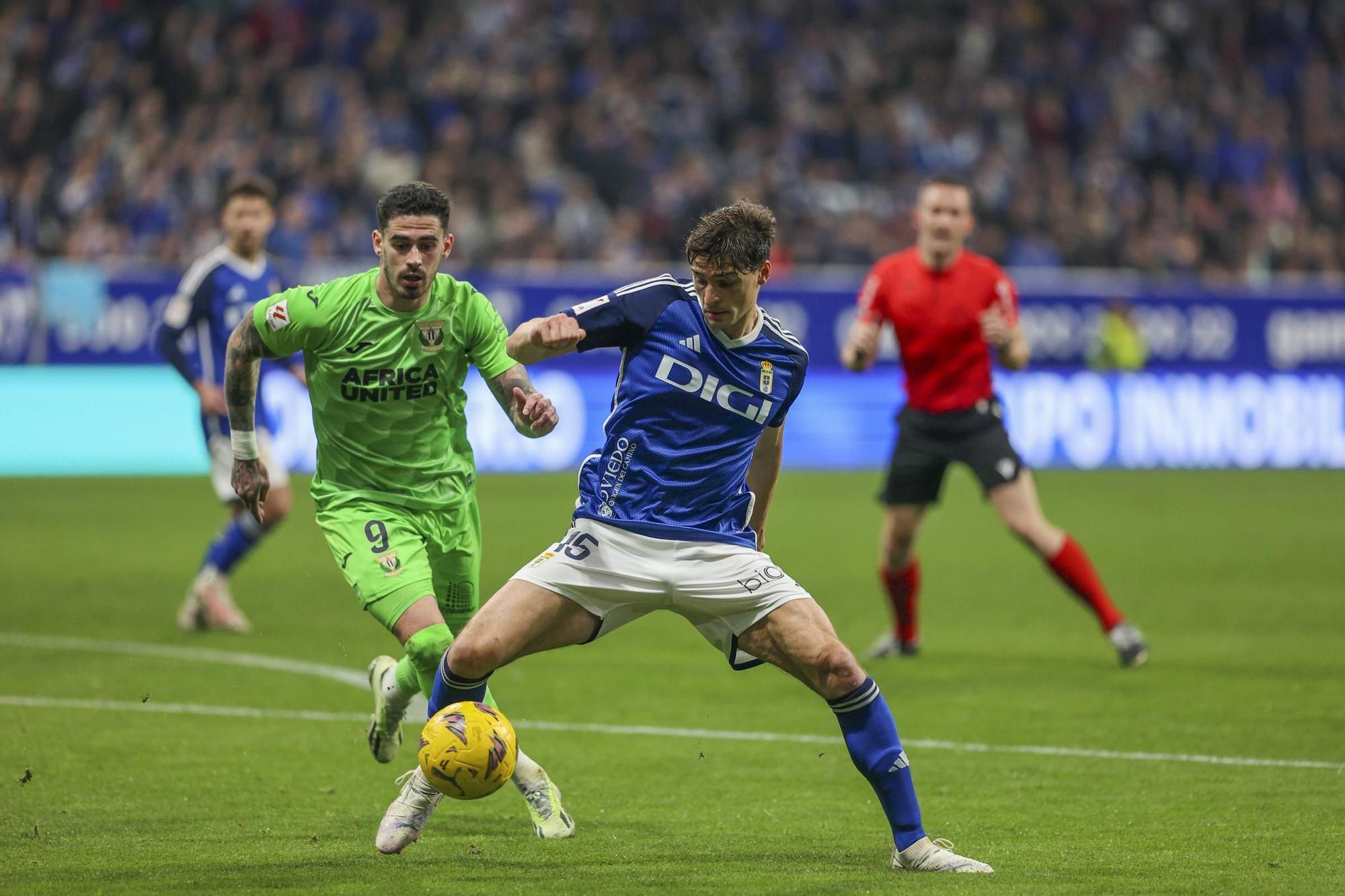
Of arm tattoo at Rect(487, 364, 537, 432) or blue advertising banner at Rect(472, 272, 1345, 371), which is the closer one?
arm tattoo at Rect(487, 364, 537, 432)

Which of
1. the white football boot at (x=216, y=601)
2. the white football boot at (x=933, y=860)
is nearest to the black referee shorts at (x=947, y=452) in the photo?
the white football boot at (x=216, y=601)

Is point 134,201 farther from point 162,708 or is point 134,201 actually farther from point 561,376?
point 162,708

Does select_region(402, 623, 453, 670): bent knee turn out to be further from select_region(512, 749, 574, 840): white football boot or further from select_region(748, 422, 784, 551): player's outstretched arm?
select_region(748, 422, 784, 551): player's outstretched arm

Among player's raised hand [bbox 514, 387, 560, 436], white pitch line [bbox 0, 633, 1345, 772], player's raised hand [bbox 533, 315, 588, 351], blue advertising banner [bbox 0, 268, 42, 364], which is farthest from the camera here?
blue advertising banner [bbox 0, 268, 42, 364]

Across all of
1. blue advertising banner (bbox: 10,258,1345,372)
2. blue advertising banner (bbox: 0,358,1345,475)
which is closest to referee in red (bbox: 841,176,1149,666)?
blue advertising banner (bbox: 0,358,1345,475)

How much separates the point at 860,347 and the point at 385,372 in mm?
3524

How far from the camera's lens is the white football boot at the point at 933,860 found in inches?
216

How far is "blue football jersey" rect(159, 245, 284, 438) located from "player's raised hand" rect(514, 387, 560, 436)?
15.9 ft

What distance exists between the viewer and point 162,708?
27.6 ft

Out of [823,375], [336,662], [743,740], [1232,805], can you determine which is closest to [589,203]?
[823,375]

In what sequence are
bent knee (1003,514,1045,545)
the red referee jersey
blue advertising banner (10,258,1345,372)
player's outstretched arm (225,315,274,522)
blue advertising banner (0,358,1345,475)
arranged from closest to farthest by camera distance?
player's outstretched arm (225,315,274,522), bent knee (1003,514,1045,545), the red referee jersey, blue advertising banner (0,358,1345,475), blue advertising banner (10,258,1345,372)

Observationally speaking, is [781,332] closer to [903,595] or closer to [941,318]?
[941,318]

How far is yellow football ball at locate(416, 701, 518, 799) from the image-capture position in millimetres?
5426

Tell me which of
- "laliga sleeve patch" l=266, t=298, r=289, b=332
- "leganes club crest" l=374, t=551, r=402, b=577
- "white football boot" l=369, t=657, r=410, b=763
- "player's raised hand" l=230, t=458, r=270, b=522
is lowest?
"white football boot" l=369, t=657, r=410, b=763
